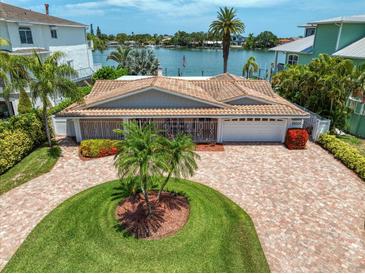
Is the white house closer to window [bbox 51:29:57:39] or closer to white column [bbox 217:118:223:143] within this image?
window [bbox 51:29:57:39]

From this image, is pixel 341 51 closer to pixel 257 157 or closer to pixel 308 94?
pixel 308 94

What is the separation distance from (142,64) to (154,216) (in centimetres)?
4048

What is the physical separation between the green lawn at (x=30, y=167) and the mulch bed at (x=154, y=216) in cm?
654

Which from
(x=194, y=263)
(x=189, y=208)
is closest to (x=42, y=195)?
(x=189, y=208)

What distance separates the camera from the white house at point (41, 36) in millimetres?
25953

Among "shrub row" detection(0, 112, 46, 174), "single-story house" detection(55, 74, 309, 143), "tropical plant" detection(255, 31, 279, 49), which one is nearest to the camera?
"shrub row" detection(0, 112, 46, 174)

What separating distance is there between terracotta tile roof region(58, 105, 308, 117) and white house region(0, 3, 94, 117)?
24.2 feet

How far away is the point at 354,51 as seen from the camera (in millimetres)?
24953

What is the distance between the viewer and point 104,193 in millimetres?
13156

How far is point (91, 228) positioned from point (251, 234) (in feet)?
21.6

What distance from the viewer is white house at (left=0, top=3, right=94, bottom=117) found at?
26.0 metres

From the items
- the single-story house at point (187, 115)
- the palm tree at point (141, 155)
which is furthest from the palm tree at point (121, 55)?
the palm tree at point (141, 155)

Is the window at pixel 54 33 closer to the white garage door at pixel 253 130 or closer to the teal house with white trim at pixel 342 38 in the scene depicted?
the white garage door at pixel 253 130

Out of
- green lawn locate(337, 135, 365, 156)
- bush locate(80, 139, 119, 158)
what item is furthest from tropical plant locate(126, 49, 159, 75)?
green lawn locate(337, 135, 365, 156)
